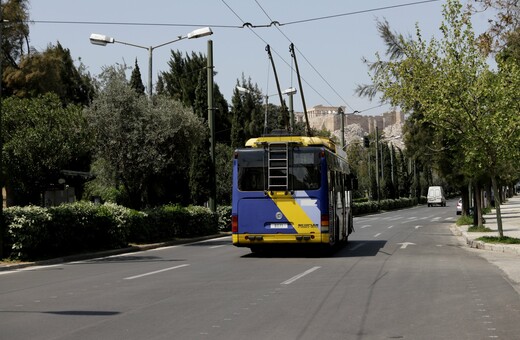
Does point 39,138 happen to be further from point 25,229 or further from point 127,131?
point 25,229

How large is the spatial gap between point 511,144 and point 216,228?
14829mm

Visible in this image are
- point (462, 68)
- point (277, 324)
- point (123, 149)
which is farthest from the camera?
point (123, 149)

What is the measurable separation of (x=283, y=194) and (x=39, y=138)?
14.9 meters

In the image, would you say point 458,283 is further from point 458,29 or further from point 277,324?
point 458,29

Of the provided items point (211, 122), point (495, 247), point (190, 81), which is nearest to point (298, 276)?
point (495, 247)

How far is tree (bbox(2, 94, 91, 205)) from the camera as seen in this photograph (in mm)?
29250

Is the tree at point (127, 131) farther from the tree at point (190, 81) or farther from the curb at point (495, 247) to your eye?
the tree at point (190, 81)

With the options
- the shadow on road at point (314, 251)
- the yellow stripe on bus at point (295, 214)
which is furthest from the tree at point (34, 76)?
the yellow stripe on bus at point (295, 214)

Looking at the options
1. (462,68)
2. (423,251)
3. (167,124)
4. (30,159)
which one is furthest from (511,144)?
(30,159)

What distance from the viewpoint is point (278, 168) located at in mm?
18484

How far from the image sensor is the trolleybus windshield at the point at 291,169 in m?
18.4

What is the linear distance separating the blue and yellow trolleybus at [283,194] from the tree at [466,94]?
227 inches

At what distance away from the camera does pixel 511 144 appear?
2269 cm

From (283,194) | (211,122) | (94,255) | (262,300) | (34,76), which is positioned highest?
(34,76)
